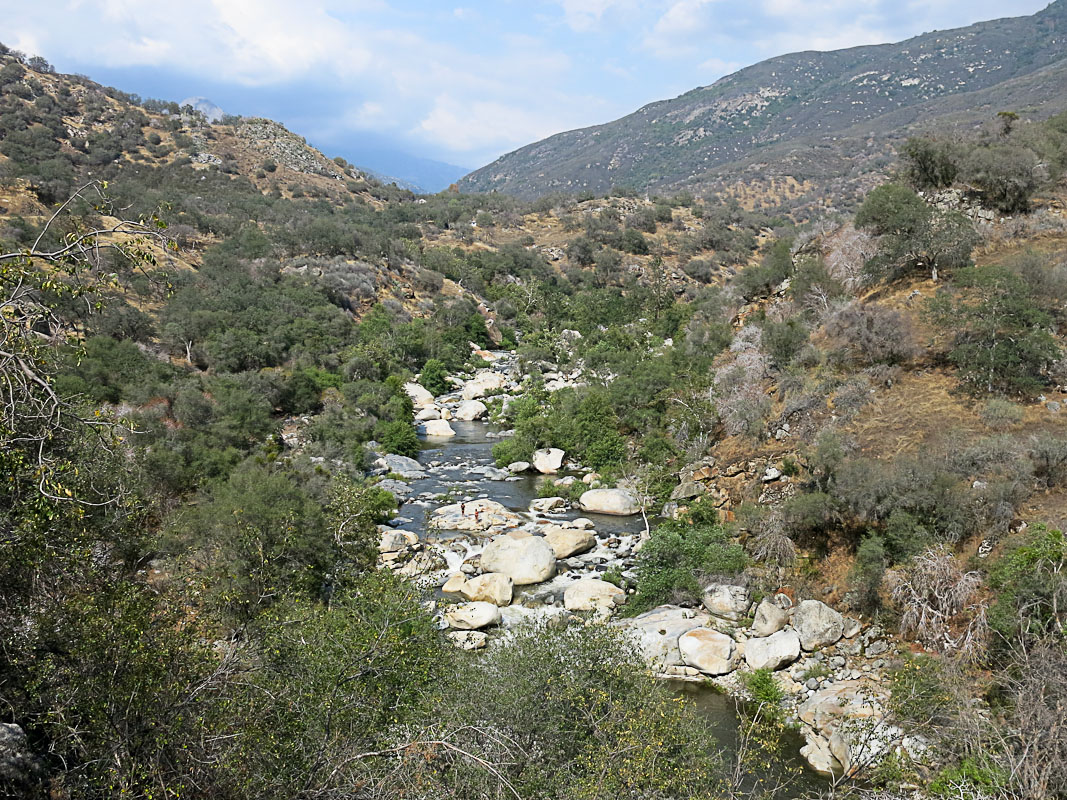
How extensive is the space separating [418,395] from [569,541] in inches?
738

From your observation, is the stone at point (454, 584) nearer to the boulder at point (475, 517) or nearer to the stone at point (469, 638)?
the stone at point (469, 638)

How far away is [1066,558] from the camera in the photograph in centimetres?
1019

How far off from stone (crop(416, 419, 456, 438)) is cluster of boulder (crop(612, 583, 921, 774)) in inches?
707

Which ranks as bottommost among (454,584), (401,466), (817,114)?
(454,584)

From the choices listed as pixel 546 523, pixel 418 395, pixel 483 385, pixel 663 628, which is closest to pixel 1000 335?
pixel 663 628

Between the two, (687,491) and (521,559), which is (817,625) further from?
(687,491)

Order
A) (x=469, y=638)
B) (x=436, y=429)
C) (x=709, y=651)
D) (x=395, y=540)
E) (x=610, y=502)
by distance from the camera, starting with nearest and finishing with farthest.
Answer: (x=709, y=651) → (x=469, y=638) → (x=395, y=540) → (x=610, y=502) → (x=436, y=429)

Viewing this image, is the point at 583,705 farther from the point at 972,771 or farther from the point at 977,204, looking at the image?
the point at 977,204

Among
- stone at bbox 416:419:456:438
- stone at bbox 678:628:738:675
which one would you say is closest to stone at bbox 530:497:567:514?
stone at bbox 678:628:738:675

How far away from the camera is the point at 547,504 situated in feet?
A: 72.5

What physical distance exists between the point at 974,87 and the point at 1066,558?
142661 millimetres

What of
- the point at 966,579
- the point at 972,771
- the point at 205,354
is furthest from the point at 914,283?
the point at 205,354

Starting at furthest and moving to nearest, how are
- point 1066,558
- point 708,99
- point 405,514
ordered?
1. point 708,99
2. point 405,514
3. point 1066,558

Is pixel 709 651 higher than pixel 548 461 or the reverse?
the reverse
